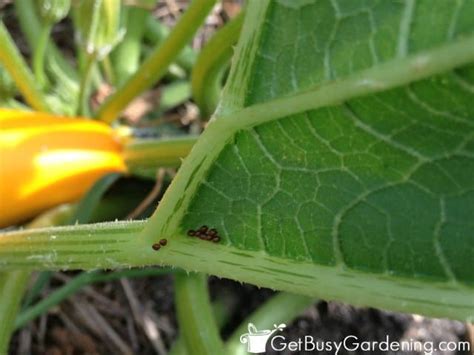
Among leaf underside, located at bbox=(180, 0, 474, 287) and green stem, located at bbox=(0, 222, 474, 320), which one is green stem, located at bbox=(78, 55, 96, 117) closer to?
green stem, located at bbox=(0, 222, 474, 320)

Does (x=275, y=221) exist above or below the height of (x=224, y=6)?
below

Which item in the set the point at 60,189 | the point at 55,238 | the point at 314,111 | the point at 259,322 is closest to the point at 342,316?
the point at 259,322

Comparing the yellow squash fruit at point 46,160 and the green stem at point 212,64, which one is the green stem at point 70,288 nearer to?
the yellow squash fruit at point 46,160

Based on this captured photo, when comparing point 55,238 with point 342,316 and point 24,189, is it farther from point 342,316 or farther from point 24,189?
point 342,316

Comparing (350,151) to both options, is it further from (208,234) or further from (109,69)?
(109,69)

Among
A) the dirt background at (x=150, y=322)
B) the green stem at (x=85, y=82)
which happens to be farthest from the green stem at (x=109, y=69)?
the dirt background at (x=150, y=322)

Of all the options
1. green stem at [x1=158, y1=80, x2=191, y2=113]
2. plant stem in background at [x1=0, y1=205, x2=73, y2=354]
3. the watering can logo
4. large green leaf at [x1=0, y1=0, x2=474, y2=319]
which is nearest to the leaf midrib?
large green leaf at [x1=0, y1=0, x2=474, y2=319]
